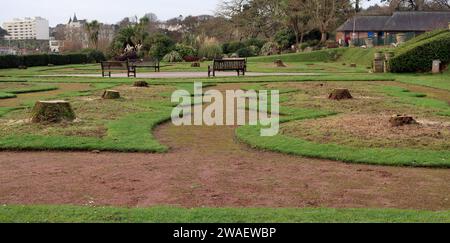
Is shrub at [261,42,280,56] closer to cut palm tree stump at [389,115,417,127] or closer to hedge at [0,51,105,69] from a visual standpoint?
hedge at [0,51,105,69]

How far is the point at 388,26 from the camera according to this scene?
59.9 m

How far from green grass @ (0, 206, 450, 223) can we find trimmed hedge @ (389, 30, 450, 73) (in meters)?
25.1

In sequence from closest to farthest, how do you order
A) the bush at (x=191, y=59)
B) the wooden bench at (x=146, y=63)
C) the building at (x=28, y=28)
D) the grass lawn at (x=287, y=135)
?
the grass lawn at (x=287, y=135)
the wooden bench at (x=146, y=63)
the bush at (x=191, y=59)
the building at (x=28, y=28)

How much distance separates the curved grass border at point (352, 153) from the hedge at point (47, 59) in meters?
40.2

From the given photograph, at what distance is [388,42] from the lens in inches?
2040

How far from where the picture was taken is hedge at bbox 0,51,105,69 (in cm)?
4503

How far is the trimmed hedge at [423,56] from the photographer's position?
28750mm

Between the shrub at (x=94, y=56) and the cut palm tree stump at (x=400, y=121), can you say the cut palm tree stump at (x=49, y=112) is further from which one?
the shrub at (x=94, y=56)

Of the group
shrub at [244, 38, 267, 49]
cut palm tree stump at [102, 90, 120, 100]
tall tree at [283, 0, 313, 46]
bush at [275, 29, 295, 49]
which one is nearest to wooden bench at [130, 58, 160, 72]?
cut palm tree stump at [102, 90, 120, 100]

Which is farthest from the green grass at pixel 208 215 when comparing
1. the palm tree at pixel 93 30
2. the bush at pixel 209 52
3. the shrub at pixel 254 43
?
the palm tree at pixel 93 30
